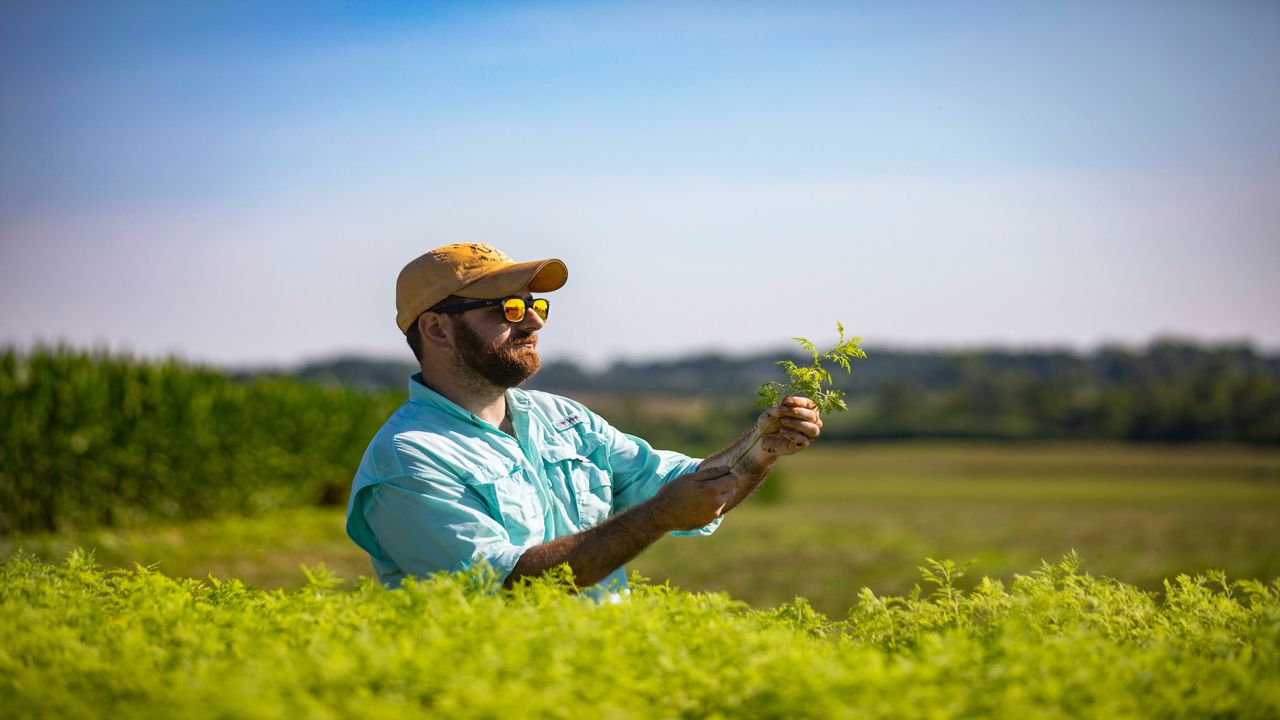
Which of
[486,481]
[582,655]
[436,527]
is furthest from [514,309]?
[582,655]

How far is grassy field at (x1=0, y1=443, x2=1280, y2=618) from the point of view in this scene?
14586 millimetres

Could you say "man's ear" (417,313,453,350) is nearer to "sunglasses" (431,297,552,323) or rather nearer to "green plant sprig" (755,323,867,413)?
"sunglasses" (431,297,552,323)

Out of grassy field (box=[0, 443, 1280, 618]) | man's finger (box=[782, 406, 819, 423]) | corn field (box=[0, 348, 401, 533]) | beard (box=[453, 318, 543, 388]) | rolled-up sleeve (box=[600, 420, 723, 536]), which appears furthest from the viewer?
corn field (box=[0, 348, 401, 533])

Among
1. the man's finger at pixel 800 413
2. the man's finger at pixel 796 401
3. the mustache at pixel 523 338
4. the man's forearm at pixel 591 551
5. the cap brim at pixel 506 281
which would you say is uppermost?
the cap brim at pixel 506 281

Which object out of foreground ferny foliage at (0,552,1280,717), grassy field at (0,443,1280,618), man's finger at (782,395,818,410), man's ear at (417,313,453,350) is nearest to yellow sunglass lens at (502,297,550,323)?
man's ear at (417,313,453,350)

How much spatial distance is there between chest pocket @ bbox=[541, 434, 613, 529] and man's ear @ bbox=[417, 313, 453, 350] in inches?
20.7

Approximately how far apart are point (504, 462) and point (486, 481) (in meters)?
0.20

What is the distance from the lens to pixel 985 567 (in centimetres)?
1605

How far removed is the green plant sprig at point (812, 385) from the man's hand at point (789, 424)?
0.01m

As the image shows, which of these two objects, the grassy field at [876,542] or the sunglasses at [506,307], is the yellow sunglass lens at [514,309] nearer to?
the sunglasses at [506,307]

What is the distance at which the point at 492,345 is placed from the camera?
3.81m

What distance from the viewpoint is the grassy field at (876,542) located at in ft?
47.9

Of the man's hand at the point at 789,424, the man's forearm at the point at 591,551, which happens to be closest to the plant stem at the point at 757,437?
the man's hand at the point at 789,424

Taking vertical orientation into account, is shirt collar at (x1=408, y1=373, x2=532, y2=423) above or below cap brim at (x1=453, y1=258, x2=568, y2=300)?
below
